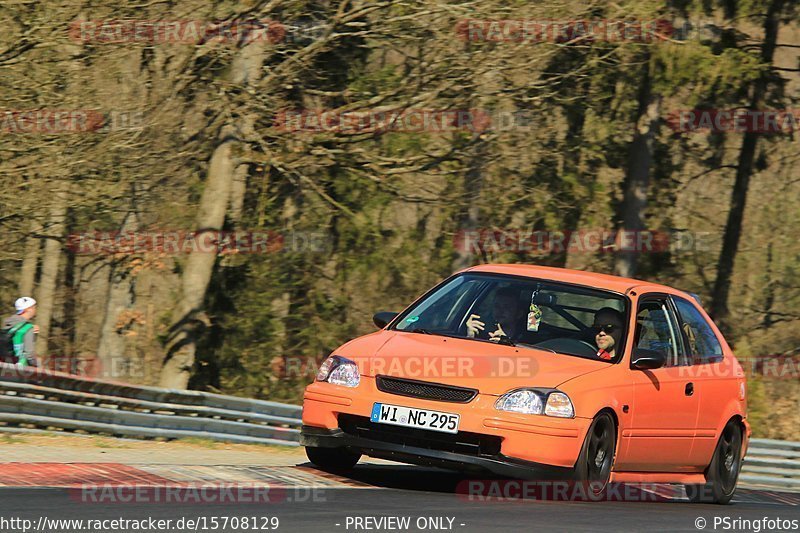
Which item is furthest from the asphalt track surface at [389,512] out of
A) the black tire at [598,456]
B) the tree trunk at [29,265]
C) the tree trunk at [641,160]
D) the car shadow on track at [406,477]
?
the tree trunk at [641,160]

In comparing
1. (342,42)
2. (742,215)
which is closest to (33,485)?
(342,42)

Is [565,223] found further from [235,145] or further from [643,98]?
[235,145]

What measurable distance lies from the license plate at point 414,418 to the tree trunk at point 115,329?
18288 millimetres

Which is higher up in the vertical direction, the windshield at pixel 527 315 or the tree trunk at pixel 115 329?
the windshield at pixel 527 315

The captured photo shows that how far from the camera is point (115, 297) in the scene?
28469 mm

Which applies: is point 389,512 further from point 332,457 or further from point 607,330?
point 607,330

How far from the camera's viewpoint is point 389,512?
7402mm

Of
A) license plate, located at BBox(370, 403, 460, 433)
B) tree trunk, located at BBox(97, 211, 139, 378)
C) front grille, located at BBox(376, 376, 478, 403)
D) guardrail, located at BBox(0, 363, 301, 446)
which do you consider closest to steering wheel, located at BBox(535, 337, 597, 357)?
front grille, located at BBox(376, 376, 478, 403)

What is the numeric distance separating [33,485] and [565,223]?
74.5 feet

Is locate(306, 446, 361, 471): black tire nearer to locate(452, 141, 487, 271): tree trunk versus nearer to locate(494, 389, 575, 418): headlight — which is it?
locate(494, 389, 575, 418): headlight

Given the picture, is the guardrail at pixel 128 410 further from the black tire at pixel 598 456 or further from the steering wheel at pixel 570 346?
the black tire at pixel 598 456

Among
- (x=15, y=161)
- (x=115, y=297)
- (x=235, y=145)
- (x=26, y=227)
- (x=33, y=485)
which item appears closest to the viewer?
(x=33, y=485)

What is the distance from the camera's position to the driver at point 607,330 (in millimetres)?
9102

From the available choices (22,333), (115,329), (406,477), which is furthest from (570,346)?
(115,329)
